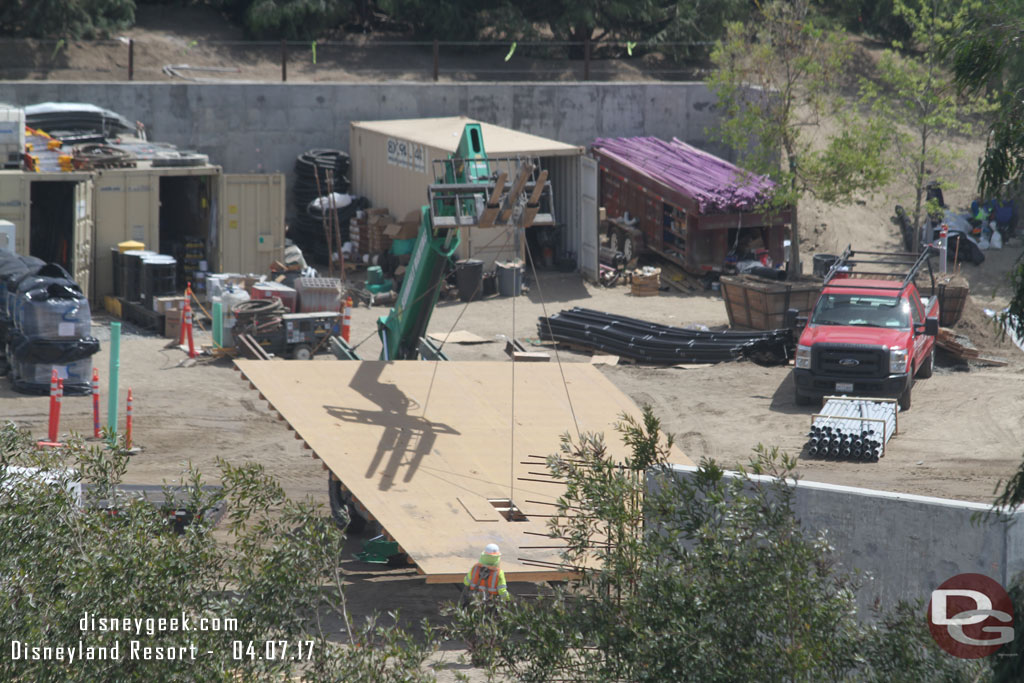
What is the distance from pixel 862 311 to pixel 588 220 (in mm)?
10322

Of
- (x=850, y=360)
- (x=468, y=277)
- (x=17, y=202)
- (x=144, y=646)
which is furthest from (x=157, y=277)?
(x=144, y=646)

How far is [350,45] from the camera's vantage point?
43.1m

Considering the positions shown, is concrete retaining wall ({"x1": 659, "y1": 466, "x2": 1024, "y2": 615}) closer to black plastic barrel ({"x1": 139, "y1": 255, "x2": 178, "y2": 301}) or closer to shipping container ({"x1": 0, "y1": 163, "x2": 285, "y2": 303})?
black plastic barrel ({"x1": 139, "y1": 255, "x2": 178, "y2": 301})

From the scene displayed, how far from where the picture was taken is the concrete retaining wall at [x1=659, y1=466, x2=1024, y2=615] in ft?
33.6

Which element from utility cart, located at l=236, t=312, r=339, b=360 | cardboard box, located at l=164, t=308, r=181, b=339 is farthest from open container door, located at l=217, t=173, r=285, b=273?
utility cart, located at l=236, t=312, r=339, b=360

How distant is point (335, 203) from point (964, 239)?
15657 millimetres

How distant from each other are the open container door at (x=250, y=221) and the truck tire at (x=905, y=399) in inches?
562

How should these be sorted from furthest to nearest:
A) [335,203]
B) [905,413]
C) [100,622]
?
[335,203] → [905,413] → [100,622]

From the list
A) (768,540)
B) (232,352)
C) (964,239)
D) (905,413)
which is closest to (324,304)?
(232,352)

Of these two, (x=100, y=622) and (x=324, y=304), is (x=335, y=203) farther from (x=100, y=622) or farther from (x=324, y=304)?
(x=100, y=622)

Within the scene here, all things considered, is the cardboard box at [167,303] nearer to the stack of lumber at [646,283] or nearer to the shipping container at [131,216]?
the shipping container at [131,216]

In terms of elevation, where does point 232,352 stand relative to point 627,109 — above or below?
below

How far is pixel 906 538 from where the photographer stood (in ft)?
34.9

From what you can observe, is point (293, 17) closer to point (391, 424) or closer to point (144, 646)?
point (391, 424)
